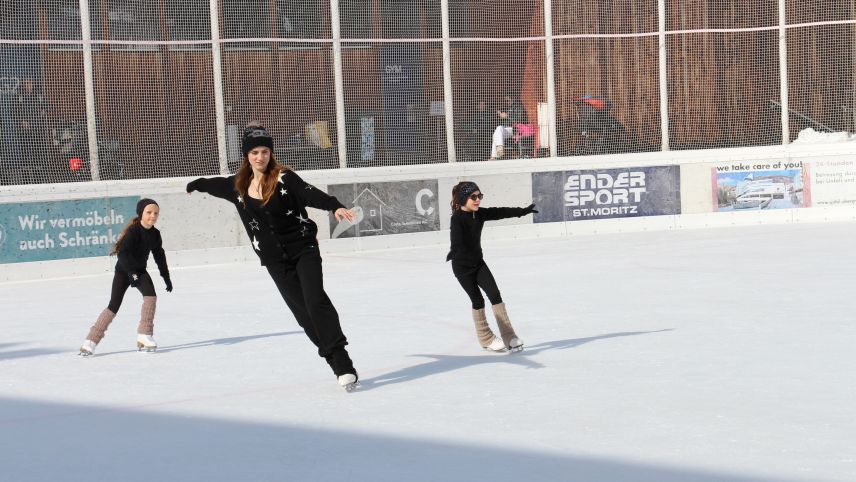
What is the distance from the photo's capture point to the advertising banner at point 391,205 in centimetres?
1662

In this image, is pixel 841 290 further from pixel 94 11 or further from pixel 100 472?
pixel 94 11

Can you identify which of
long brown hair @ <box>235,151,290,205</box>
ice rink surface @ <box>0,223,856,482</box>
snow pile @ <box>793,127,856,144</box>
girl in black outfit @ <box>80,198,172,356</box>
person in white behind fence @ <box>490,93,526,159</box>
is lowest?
ice rink surface @ <box>0,223,856,482</box>

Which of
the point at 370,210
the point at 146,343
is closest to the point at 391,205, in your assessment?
the point at 370,210

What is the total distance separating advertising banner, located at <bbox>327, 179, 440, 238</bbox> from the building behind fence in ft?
1.31

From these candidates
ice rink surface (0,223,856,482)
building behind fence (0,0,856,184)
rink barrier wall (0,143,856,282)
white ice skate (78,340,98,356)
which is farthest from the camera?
building behind fence (0,0,856,184)

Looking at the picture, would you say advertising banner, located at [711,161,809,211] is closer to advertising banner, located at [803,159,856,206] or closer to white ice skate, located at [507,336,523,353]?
advertising banner, located at [803,159,856,206]

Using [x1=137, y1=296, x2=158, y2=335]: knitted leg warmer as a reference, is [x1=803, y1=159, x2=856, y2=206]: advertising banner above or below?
above

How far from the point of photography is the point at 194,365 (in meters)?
8.04

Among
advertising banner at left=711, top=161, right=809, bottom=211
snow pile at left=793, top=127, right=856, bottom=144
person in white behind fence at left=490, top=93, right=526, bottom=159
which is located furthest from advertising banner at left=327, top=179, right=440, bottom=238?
snow pile at left=793, top=127, right=856, bottom=144

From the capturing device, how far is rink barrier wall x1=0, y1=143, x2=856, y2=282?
591 inches

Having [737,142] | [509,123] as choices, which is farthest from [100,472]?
[737,142]

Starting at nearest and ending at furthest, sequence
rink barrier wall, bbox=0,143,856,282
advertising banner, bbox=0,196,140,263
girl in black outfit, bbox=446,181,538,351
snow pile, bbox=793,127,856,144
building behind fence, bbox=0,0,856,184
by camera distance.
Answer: girl in black outfit, bbox=446,181,538,351
advertising banner, bbox=0,196,140,263
rink barrier wall, bbox=0,143,856,282
building behind fence, bbox=0,0,856,184
snow pile, bbox=793,127,856,144

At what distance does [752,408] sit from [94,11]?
12149 millimetres

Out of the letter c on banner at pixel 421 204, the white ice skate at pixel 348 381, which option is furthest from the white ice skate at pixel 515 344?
the letter c on banner at pixel 421 204
